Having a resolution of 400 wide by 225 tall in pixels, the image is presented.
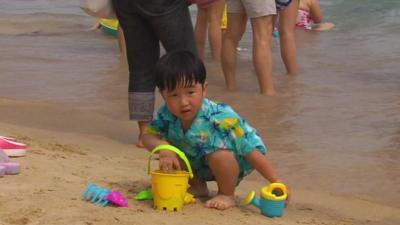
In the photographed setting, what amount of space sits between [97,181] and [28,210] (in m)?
0.63

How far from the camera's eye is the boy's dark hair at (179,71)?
3.12 meters

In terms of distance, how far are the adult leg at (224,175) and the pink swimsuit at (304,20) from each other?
25.3 ft

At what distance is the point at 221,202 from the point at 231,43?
3229 mm

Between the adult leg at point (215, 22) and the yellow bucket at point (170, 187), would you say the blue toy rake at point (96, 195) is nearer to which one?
the yellow bucket at point (170, 187)

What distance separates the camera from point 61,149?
418 cm

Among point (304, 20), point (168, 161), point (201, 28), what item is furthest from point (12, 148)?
point (304, 20)

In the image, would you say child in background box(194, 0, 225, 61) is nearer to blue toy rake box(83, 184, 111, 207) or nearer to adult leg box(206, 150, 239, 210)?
adult leg box(206, 150, 239, 210)

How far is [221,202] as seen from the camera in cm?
320

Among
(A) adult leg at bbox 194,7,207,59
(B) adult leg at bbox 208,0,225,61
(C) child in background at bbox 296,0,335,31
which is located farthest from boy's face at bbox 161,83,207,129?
(C) child in background at bbox 296,0,335,31

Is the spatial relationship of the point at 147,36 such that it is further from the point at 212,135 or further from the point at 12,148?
the point at 212,135

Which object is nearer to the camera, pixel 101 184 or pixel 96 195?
pixel 96 195

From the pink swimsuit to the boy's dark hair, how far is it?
306 inches

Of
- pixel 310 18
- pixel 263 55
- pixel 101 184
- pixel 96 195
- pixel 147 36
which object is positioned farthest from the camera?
pixel 310 18

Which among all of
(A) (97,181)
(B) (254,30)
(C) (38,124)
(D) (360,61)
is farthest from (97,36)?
(A) (97,181)
